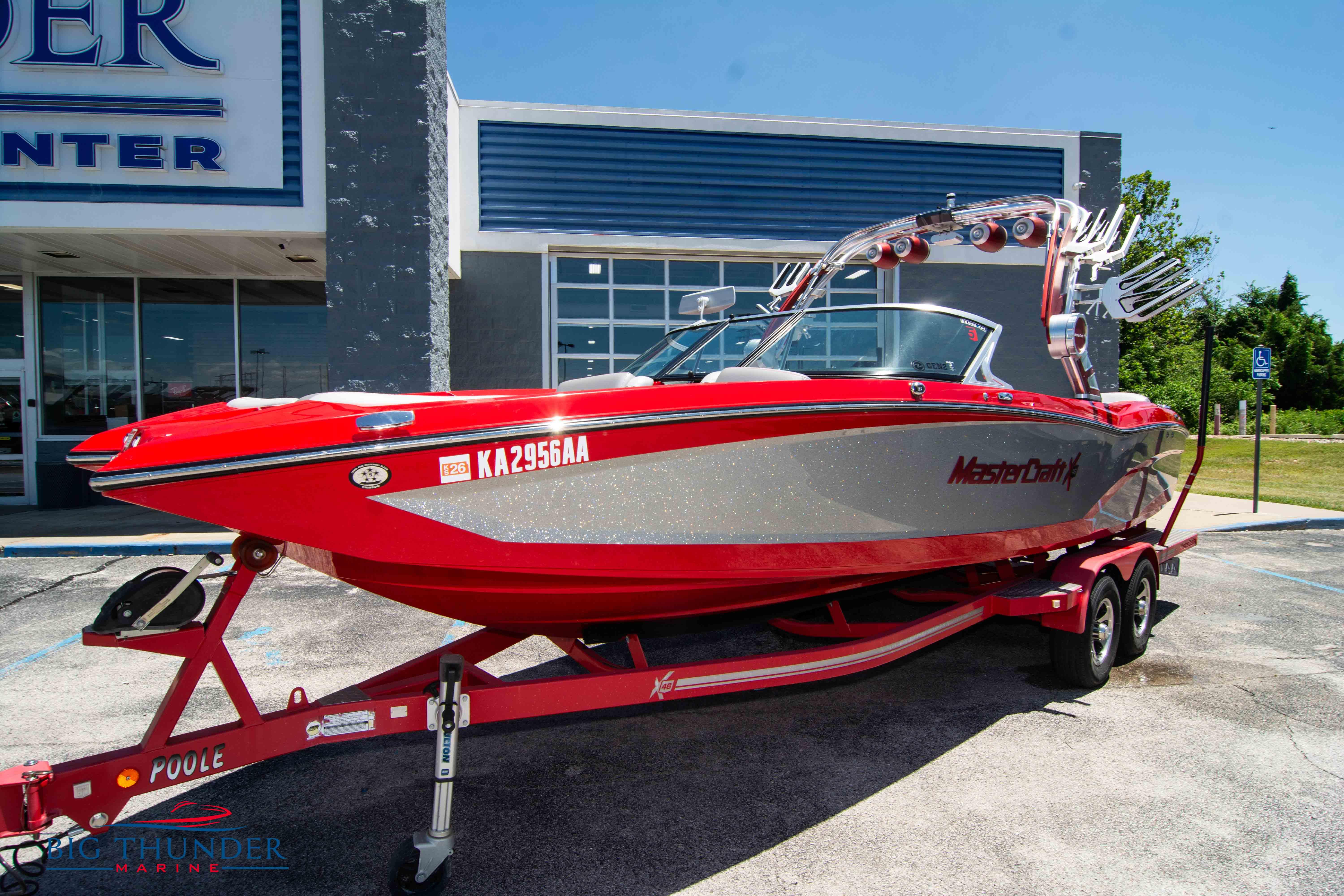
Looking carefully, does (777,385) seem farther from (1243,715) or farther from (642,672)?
(1243,715)

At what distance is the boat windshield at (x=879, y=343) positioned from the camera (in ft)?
10.7

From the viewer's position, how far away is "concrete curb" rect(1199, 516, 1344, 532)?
8469 mm

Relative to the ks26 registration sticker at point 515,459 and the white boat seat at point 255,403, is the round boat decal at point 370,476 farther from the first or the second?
the white boat seat at point 255,403

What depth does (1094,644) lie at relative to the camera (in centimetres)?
371

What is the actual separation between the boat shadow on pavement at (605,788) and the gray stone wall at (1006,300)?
26.2 feet

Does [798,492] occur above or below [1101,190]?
below

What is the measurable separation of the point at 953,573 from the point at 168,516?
9477 mm

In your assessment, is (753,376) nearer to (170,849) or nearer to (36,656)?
(170,849)

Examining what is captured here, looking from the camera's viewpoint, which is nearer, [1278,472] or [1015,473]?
[1015,473]

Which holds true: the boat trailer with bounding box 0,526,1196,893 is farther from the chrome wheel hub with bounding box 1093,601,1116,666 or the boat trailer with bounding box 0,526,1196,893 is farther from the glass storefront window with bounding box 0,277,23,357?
the glass storefront window with bounding box 0,277,23,357

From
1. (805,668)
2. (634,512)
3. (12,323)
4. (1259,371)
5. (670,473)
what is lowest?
(805,668)

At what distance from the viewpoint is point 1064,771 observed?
113 inches

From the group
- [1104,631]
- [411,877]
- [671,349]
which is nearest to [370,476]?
[411,877]

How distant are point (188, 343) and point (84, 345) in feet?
4.57
